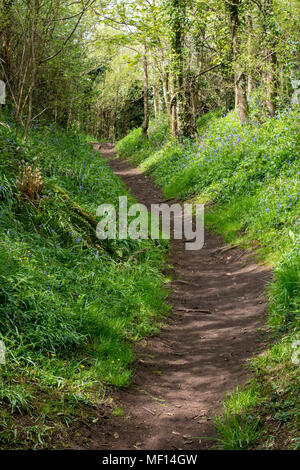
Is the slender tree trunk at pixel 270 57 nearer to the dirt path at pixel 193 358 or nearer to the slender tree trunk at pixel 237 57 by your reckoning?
the slender tree trunk at pixel 237 57

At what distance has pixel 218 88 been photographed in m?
23.2

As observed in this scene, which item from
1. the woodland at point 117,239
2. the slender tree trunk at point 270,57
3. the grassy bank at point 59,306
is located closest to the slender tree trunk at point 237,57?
the woodland at point 117,239

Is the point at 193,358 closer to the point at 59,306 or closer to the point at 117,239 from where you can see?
the point at 59,306

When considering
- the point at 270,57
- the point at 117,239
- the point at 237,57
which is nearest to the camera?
the point at 117,239

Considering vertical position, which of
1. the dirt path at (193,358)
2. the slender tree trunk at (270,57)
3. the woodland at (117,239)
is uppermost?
the slender tree trunk at (270,57)

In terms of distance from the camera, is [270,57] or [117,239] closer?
[117,239]

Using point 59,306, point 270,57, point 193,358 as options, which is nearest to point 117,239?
point 59,306

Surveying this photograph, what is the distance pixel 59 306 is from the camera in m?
4.68

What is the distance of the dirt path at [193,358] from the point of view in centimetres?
372

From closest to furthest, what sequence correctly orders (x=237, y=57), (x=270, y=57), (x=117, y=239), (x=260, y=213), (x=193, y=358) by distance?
(x=193, y=358)
(x=117, y=239)
(x=260, y=213)
(x=270, y=57)
(x=237, y=57)

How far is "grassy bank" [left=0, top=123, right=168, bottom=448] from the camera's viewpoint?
3.58 metres

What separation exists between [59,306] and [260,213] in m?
4.68

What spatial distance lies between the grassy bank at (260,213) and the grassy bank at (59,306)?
4.17ft
